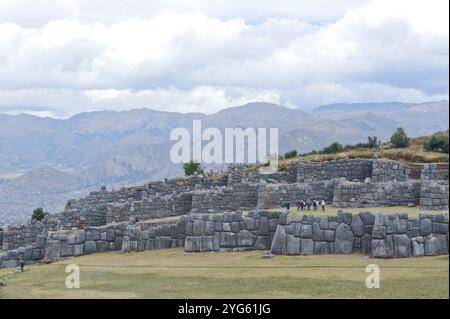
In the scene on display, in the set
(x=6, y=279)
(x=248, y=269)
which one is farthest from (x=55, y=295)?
(x=248, y=269)

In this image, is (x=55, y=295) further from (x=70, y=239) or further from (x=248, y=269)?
(x=70, y=239)

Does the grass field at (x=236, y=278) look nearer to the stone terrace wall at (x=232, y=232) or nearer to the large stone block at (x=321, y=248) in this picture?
the large stone block at (x=321, y=248)

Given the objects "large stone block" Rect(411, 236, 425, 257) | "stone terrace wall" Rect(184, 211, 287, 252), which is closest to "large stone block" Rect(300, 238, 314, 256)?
"stone terrace wall" Rect(184, 211, 287, 252)

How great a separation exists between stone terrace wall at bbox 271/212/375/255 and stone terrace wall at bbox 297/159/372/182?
1409 centimetres

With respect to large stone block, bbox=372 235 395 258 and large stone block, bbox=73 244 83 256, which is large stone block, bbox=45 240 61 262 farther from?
large stone block, bbox=372 235 395 258

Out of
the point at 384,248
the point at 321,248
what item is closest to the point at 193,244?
the point at 321,248

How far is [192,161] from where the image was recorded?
55.4m

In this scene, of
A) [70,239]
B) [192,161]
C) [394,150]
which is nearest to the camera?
[70,239]

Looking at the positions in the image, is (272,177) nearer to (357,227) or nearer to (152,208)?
(152,208)

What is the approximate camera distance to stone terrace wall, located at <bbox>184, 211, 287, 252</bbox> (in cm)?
2577

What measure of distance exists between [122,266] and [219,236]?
370 centimetres

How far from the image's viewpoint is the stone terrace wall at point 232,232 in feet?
84.5

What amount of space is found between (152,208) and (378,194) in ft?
35.5

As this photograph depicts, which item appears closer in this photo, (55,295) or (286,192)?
(55,295)
